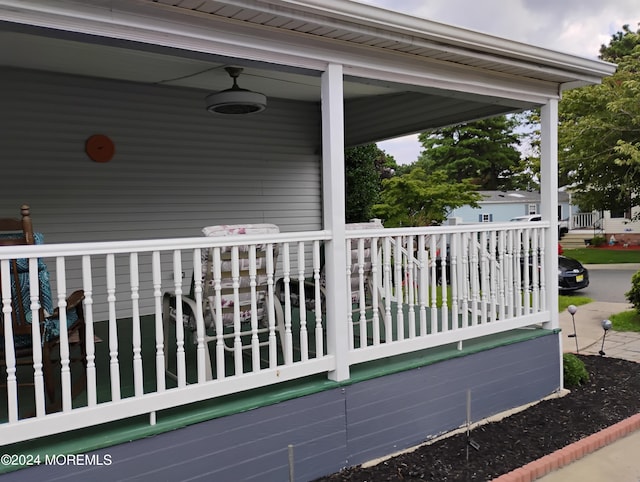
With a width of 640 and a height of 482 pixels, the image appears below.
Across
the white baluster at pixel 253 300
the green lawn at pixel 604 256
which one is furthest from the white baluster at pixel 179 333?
the green lawn at pixel 604 256

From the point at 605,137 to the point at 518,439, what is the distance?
48.3 ft

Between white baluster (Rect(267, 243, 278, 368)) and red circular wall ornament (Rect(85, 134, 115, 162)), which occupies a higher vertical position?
red circular wall ornament (Rect(85, 134, 115, 162))

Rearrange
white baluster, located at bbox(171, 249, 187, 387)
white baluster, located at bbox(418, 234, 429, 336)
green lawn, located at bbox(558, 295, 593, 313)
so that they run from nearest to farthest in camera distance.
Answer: white baluster, located at bbox(171, 249, 187, 387) → white baluster, located at bbox(418, 234, 429, 336) → green lawn, located at bbox(558, 295, 593, 313)

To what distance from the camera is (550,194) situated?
15.3ft

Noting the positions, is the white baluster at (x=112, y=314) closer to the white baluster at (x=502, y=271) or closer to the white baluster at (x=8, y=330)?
the white baluster at (x=8, y=330)

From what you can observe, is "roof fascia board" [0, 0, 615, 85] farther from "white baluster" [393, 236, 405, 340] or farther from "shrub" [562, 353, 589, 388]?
"shrub" [562, 353, 589, 388]

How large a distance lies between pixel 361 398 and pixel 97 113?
360 cm

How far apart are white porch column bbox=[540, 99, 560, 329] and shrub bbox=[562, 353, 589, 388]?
51cm

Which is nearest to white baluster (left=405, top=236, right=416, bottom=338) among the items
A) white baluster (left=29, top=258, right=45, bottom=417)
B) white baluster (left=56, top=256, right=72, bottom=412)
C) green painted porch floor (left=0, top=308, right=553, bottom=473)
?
green painted porch floor (left=0, top=308, right=553, bottom=473)

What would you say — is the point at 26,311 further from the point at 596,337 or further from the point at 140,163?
the point at 596,337

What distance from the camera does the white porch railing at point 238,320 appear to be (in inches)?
98.7

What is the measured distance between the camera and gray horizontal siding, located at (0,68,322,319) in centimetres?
471

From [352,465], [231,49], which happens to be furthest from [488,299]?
[231,49]

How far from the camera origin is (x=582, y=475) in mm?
3414
